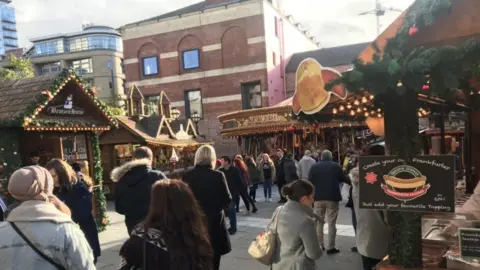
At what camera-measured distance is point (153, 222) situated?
7.86ft

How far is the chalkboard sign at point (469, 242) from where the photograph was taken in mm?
2855

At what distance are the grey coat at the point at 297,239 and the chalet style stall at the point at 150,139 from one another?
1048 centimetres

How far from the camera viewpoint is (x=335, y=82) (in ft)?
10.8

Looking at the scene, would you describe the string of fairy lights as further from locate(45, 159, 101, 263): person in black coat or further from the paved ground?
locate(45, 159, 101, 263): person in black coat

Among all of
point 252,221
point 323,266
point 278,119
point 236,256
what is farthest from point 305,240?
point 278,119

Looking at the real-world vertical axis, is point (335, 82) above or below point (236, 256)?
above

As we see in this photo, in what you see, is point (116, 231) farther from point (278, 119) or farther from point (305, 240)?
point (278, 119)

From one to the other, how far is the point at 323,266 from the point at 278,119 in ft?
36.5

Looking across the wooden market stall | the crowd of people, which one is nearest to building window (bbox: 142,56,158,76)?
the wooden market stall

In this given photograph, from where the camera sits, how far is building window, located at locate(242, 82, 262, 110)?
26531 millimetres

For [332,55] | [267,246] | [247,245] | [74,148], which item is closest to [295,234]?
[267,246]

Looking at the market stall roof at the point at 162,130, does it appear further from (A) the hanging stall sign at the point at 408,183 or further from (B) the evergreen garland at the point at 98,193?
(A) the hanging stall sign at the point at 408,183

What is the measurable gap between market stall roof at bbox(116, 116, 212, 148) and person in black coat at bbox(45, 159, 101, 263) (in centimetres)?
1145

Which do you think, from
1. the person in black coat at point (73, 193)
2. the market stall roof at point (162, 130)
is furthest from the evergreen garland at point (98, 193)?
the market stall roof at point (162, 130)
